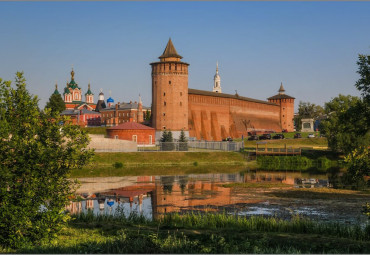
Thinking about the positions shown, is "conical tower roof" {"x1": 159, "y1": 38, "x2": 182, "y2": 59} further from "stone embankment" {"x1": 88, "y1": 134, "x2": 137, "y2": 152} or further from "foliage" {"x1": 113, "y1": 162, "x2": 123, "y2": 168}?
"foliage" {"x1": 113, "y1": 162, "x2": 123, "y2": 168}

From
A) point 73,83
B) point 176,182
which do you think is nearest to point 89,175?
point 176,182

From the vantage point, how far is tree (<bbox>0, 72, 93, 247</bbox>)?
34.1ft

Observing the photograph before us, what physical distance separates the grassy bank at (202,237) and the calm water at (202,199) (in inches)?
111

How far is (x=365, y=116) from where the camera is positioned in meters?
12.9

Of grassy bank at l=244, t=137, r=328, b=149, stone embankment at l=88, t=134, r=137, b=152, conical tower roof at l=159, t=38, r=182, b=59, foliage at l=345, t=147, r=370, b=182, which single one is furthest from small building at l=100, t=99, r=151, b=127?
foliage at l=345, t=147, r=370, b=182

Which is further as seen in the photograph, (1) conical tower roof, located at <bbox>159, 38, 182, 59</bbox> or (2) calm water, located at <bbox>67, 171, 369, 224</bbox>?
(1) conical tower roof, located at <bbox>159, 38, 182, 59</bbox>

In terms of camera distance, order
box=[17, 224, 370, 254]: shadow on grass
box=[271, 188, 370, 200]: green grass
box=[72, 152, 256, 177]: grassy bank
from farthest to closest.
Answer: box=[72, 152, 256, 177]: grassy bank, box=[271, 188, 370, 200]: green grass, box=[17, 224, 370, 254]: shadow on grass

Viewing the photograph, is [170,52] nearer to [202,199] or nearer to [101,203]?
[202,199]

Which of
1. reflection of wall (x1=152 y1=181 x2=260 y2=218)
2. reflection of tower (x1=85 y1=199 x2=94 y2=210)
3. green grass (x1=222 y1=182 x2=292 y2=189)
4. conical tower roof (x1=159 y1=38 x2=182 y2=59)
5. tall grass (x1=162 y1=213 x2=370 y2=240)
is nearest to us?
tall grass (x1=162 y1=213 x2=370 y2=240)

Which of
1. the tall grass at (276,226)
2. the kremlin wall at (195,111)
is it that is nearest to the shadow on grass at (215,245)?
the tall grass at (276,226)

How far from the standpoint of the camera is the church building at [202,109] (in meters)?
66.6

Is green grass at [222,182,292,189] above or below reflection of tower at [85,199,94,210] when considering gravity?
above

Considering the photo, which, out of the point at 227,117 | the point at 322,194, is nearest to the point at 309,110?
the point at 227,117

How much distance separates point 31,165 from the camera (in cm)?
1062
